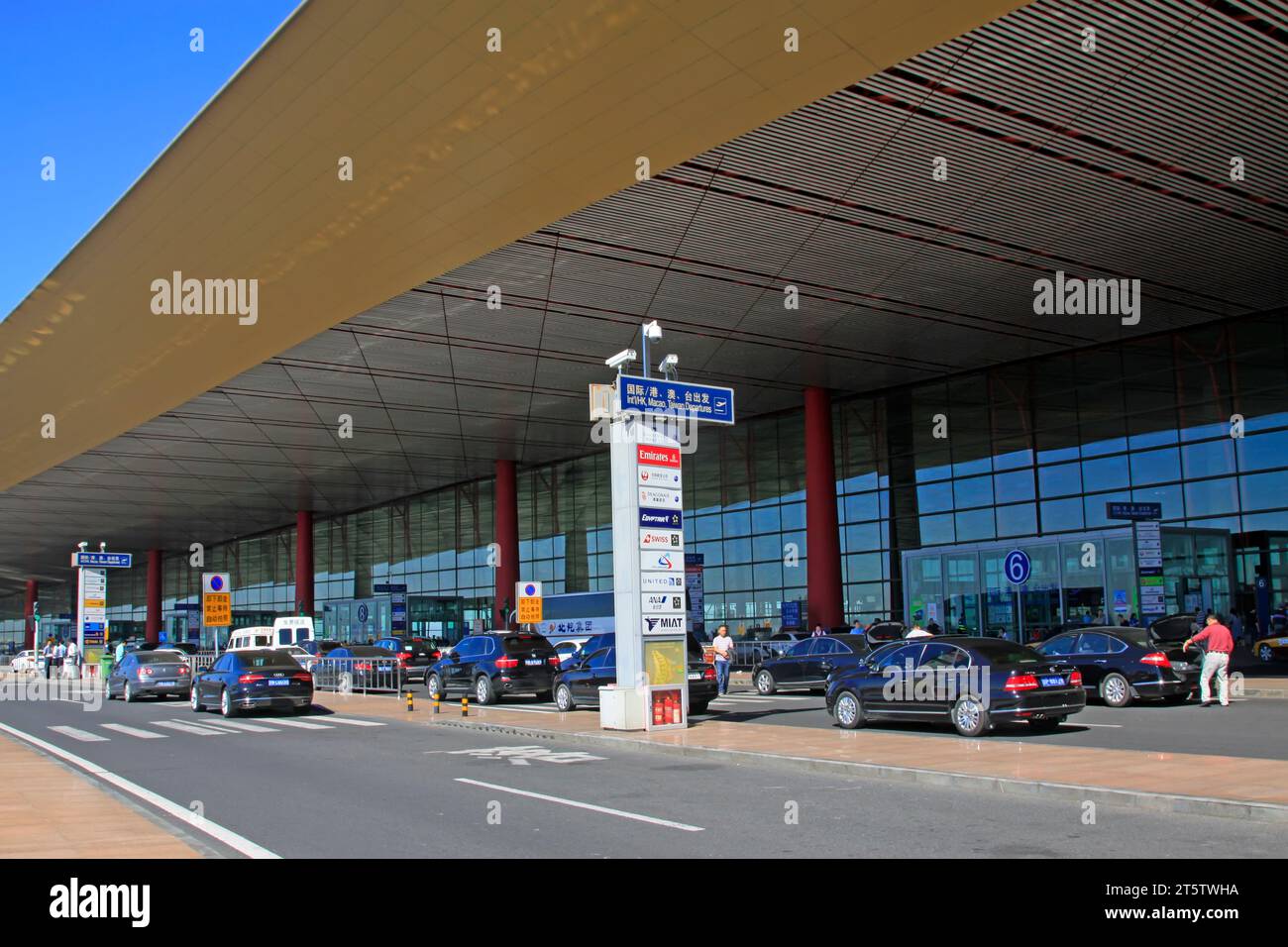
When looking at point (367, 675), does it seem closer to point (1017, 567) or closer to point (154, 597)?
point (1017, 567)

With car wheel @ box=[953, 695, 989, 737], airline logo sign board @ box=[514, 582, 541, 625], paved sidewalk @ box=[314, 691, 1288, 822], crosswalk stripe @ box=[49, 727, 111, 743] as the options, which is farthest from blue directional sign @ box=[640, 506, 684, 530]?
airline logo sign board @ box=[514, 582, 541, 625]

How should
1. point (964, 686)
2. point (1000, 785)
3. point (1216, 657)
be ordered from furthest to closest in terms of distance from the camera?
point (1216, 657) < point (964, 686) < point (1000, 785)

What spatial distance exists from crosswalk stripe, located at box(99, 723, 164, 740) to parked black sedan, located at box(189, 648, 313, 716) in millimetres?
2296

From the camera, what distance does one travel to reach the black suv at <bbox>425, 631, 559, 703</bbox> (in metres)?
26.8

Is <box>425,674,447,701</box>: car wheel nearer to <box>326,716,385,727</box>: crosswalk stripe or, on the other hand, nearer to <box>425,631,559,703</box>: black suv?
<box>425,631,559,703</box>: black suv

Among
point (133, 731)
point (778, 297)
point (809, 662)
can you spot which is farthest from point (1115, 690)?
point (133, 731)

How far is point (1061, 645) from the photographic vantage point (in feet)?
71.5

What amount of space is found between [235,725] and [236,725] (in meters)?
0.03

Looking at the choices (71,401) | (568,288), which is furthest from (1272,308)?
(71,401)

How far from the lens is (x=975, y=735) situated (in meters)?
16.3

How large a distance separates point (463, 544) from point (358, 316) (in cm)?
3698

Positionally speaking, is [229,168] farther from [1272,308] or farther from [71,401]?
[1272,308]

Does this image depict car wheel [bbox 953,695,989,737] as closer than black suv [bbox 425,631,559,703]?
Yes

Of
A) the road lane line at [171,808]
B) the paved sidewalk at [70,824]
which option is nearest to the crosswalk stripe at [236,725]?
the road lane line at [171,808]
